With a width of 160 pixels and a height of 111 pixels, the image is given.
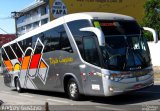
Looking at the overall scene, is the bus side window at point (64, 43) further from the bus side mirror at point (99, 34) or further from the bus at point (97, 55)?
the bus side mirror at point (99, 34)

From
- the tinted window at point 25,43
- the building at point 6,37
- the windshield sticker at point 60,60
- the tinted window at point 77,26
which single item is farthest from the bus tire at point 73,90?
the building at point 6,37

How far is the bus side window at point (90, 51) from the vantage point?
1491 centimetres

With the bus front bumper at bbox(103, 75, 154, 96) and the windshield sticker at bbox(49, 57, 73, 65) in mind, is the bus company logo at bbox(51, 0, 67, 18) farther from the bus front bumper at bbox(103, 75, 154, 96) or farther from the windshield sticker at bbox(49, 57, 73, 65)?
the bus front bumper at bbox(103, 75, 154, 96)

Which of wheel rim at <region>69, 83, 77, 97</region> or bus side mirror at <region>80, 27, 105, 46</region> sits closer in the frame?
bus side mirror at <region>80, 27, 105, 46</region>

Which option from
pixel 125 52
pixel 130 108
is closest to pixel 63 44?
pixel 125 52

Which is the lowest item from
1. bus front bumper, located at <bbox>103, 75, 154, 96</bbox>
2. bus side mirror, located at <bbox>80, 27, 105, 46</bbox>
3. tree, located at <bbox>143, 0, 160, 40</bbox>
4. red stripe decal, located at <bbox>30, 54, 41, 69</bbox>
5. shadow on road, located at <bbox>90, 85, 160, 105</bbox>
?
shadow on road, located at <bbox>90, 85, 160, 105</bbox>

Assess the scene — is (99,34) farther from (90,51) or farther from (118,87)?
(118,87)

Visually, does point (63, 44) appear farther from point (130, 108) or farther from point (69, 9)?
point (69, 9)

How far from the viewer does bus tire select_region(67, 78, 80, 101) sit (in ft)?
53.8

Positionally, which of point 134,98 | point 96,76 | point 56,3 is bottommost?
point 134,98

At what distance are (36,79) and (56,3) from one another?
30.0m

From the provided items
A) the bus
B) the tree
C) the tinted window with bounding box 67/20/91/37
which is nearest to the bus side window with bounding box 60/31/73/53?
the bus

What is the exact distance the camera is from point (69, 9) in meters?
60.7

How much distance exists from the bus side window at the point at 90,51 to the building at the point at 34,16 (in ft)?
218
